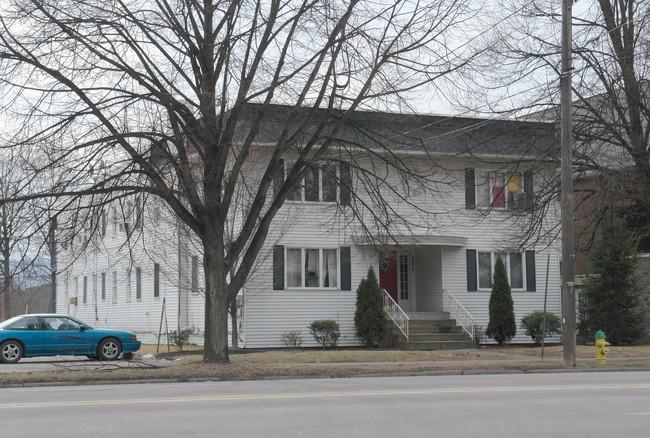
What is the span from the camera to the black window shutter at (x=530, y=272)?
31.2 meters

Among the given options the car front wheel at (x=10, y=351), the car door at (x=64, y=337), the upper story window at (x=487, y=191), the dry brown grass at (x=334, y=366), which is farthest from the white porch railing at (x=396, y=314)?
the car front wheel at (x=10, y=351)

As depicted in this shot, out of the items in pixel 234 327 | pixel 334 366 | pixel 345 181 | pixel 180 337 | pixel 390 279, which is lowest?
pixel 334 366

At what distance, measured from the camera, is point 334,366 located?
1952cm

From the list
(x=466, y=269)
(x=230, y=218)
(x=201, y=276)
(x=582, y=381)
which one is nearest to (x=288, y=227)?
(x=230, y=218)

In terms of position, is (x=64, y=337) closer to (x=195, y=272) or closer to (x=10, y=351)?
(x=10, y=351)

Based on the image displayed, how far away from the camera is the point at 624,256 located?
28812 millimetres

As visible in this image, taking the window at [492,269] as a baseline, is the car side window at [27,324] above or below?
below

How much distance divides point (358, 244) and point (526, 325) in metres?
7.34

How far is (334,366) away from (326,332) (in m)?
8.34

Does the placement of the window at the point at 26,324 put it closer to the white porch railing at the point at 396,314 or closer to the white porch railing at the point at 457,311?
the white porch railing at the point at 396,314

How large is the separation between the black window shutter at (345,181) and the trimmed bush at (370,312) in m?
7.65

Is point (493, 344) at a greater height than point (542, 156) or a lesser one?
lesser

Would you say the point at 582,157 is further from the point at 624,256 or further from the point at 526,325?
the point at 526,325

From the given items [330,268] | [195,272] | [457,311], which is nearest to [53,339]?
[195,272]
